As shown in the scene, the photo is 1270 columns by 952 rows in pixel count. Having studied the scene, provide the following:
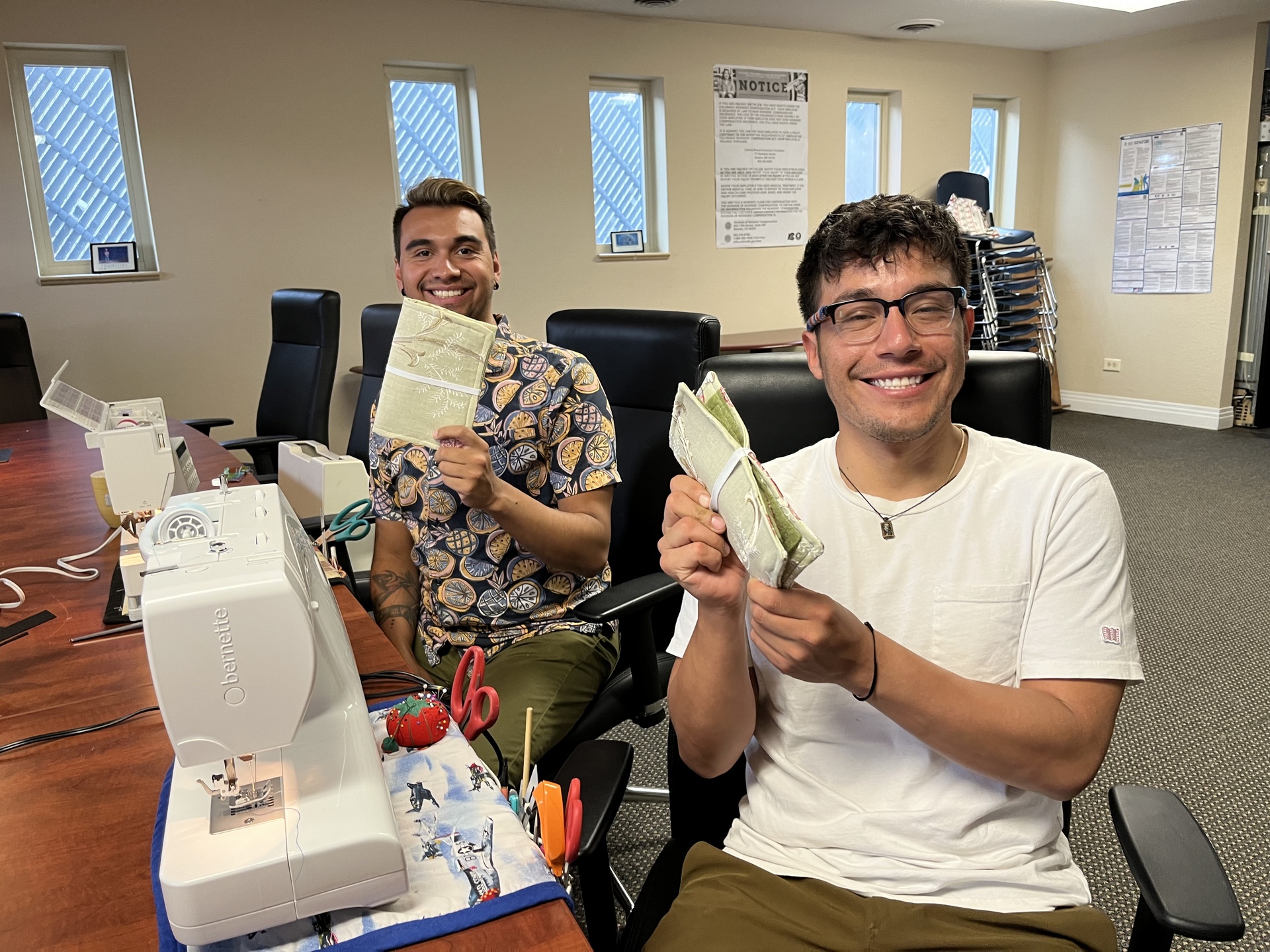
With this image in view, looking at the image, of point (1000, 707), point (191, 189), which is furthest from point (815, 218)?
point (1000, 707)

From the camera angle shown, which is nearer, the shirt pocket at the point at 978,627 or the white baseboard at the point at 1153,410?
the shirt pocket at the point at 978,627

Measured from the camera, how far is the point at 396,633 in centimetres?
162

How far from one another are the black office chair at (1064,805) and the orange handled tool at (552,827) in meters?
0.29

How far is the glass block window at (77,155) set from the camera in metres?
3.79

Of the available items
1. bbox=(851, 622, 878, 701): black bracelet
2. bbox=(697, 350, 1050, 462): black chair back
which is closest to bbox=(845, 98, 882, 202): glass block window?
bbox=(697, 350, 1050, 462): black chair back

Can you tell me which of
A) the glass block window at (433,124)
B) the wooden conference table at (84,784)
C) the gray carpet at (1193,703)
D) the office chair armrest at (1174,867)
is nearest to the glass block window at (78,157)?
the glass block window at (433,124)

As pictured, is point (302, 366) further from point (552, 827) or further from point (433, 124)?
point (552, 827)

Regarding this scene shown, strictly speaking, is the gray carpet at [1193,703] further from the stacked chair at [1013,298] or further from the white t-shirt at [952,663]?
the stacked chair at [1013,298]

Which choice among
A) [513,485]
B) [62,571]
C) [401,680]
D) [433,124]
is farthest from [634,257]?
[401,680]

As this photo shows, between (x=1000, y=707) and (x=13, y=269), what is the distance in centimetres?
428

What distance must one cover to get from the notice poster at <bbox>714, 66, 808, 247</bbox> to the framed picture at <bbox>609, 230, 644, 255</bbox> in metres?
0.52

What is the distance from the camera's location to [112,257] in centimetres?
392

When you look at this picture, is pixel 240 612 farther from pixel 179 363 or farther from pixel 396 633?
pixel 179 363

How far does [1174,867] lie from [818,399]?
75 cm
